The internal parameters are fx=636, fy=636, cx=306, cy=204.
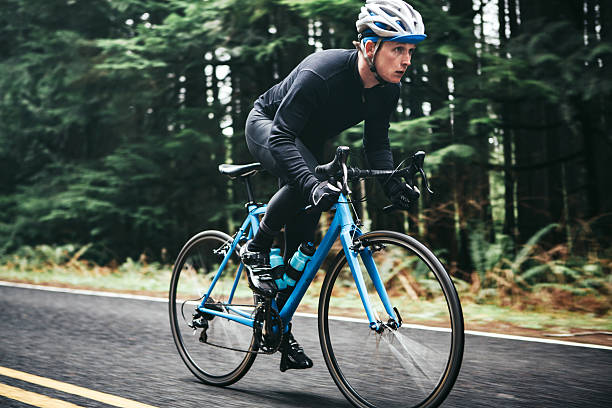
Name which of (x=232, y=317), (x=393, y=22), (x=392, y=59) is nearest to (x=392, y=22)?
(x=393, y=22)

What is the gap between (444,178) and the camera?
9.48 metres

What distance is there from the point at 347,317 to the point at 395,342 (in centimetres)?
53

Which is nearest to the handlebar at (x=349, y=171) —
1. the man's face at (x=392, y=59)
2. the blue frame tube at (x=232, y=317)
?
the man's face at (x=392, y=59)

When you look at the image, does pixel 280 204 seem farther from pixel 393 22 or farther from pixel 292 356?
pixel 393 22

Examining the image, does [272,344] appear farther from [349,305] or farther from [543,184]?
[543,184]

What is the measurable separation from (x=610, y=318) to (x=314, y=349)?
3339mm

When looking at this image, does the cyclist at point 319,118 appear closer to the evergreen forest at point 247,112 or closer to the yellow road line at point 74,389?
the evergreen forest at point 247,112

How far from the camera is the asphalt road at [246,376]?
3654 mm

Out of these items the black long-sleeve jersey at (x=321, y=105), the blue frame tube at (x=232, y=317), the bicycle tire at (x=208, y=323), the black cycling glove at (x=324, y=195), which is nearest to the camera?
the black cycling glove at (x=324, y=195)

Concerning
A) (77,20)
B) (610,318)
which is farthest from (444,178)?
(77,20)

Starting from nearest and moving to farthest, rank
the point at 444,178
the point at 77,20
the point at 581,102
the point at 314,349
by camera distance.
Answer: the point at 314,349 < the point at 581,102 < the point at 444,178 < the point at 77,20

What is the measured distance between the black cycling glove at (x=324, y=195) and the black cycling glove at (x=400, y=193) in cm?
47

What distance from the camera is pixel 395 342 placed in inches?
124

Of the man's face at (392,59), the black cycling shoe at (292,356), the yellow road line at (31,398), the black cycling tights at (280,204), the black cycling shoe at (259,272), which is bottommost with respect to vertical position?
the yellow road line at (31,398)
